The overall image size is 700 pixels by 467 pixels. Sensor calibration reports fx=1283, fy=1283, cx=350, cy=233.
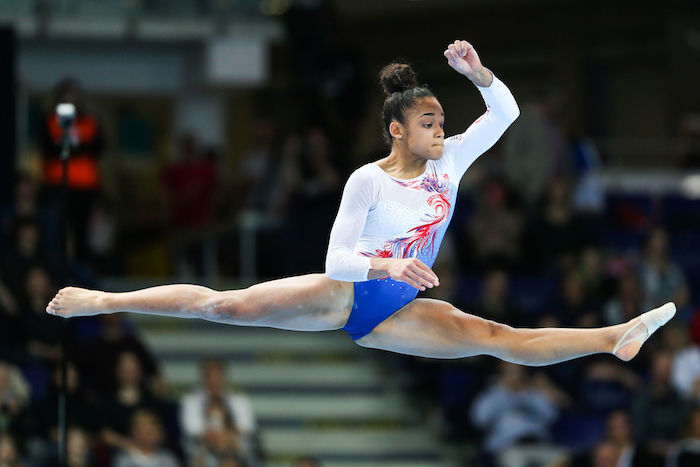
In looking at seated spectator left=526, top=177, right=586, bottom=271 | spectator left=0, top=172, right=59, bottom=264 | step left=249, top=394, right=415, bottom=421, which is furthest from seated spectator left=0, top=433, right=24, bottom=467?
seated spectator left=526, top=177, right=586, bottom=271

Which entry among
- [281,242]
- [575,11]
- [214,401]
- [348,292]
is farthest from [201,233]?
[575,11]

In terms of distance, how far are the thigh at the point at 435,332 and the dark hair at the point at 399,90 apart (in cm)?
87

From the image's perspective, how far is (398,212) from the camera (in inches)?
222

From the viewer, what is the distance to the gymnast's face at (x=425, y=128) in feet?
18.4

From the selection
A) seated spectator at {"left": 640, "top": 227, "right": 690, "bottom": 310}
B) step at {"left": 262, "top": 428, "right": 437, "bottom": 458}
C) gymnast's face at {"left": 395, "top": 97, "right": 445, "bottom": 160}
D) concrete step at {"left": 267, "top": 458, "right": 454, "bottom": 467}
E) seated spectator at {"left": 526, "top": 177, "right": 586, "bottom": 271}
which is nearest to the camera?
gymnast's face at {"left": 395, "top": 97, "right": 445, "bottom": 160}

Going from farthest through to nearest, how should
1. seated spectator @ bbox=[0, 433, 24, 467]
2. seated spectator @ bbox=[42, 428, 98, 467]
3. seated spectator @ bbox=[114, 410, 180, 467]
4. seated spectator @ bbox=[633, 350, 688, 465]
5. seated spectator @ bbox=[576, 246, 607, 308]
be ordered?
seated spectator @ bbox=[576, 246, 607, 308], seated spectator @ bbox=[633, 350, 688, 465], seated spectator @ bbox=[114, 410, 180, 467], seated spectator @ bbox=[42, 428, 98, 467], seated spectator @ bbox=[0, 433, 24, 467]

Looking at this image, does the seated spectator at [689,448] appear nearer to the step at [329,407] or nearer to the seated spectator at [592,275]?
the seated spectator at [592,275]

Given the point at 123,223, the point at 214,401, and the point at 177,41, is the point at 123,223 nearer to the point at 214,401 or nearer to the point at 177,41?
the point at 177,41

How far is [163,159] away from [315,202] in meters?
7.92

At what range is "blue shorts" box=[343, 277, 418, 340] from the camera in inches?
226

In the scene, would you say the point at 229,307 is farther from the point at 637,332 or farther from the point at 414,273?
the point at 637,332

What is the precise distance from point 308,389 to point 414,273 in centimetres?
641

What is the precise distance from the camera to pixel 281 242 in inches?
460

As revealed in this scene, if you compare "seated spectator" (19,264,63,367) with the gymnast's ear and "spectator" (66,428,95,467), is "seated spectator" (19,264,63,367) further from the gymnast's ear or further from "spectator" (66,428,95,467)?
the gymnast's ear
